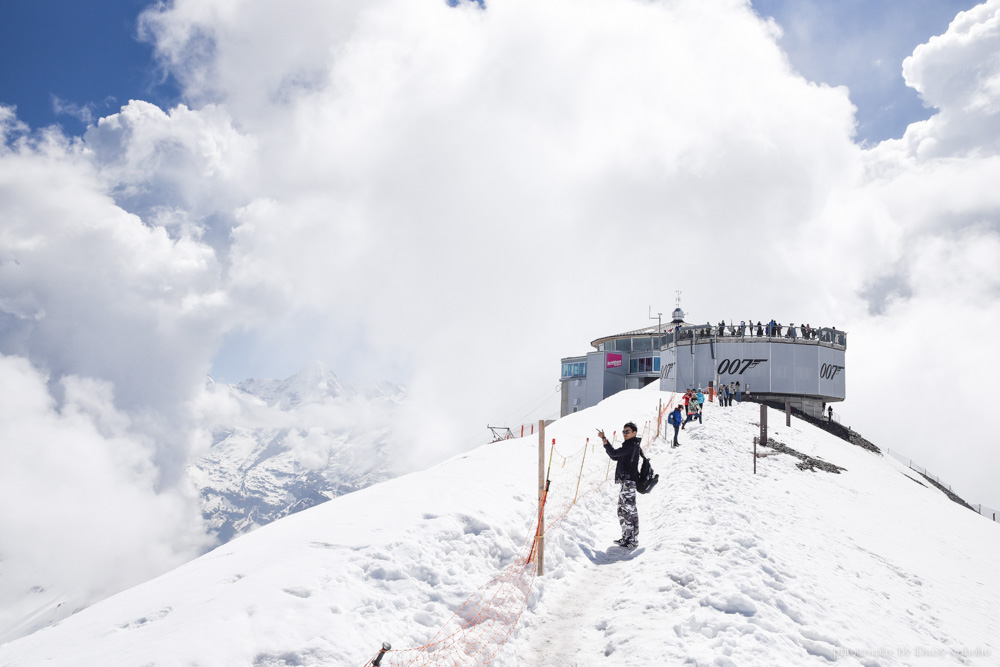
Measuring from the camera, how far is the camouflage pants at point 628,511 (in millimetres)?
11109

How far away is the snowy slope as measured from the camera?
6.28m

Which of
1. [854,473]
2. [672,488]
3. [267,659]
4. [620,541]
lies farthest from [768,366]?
[267,659]

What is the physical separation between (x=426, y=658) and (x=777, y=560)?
6.68 metres

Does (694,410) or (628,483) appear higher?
(694,410)

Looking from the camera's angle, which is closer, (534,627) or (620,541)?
(534,627)

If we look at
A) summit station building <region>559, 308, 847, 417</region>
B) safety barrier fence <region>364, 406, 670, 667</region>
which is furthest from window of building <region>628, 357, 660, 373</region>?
safety barrier fence <region>364, 406, 670, 667</region>

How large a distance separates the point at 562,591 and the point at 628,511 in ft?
8.81

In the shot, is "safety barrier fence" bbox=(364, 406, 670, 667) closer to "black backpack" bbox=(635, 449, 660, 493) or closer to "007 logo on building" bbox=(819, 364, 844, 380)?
"black backpack" bbox=(635, 449, 660, 493)

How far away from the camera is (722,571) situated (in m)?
8.80

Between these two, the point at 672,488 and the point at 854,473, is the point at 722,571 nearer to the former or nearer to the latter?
the point at 672,488

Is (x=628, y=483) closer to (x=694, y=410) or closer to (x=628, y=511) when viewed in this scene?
(x=628, y=511)

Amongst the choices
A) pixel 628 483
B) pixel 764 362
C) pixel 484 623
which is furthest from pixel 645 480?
pixel 764 362

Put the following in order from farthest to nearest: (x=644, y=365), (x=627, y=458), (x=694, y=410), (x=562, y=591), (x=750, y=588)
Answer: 1. (x=644, y=365)
2. (x=694, y=410)
3. (x=627, y=458)
4. (x=562, y=591)
5. (x=750, y=588)

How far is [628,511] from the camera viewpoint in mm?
11188
